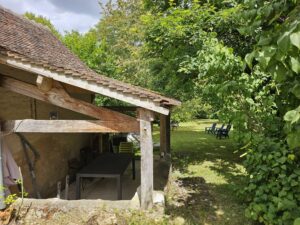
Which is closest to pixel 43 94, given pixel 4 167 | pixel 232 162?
pixel 4 167

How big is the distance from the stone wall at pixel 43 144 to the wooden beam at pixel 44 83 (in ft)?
5.37

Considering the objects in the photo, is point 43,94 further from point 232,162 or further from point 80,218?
point 232,162

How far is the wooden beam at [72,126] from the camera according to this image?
5617mm

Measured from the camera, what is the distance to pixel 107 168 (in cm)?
822

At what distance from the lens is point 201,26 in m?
9.82

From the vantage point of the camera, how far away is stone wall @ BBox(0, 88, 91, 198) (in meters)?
6.77

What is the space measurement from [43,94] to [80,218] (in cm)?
279

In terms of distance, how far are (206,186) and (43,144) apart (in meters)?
5.44

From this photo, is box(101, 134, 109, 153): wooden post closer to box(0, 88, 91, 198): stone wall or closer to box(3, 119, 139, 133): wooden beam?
box(0, 88, 91, 198): stone wall

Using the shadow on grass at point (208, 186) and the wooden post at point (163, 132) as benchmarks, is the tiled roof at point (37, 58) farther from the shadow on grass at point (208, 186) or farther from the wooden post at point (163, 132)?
the shadow on grass at point (208, 186)

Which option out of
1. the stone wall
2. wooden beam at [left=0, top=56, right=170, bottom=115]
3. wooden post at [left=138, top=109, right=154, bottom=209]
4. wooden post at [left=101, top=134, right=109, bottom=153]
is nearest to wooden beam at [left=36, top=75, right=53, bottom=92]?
wooden beam at [left=0, top=56, right=170, bottom=115]

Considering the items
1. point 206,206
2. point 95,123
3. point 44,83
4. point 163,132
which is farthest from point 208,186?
point 44,83

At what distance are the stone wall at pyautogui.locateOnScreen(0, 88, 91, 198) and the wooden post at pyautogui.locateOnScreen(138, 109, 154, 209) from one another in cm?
358

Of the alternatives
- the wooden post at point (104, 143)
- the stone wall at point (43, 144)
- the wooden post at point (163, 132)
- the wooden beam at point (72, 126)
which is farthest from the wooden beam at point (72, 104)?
the wooden post at point (104, 143)
